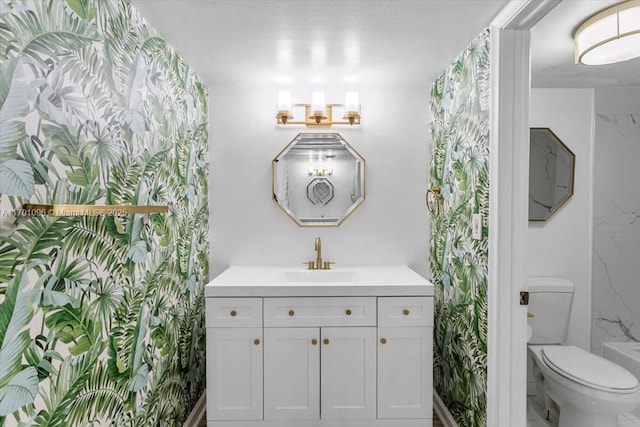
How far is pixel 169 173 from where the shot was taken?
198cm

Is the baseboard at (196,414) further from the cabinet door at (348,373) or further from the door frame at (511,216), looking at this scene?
the door frame at (511,216)

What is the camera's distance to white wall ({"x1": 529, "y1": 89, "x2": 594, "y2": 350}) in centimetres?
282

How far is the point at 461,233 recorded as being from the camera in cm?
213

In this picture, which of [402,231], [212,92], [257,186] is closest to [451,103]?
[402,231]

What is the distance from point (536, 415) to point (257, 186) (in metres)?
2.40

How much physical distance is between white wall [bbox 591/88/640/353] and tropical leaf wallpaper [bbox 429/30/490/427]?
4.23ft

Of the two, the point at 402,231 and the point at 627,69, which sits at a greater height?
the point at 627,69

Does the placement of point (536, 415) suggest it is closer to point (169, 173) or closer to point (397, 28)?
point (397, 28)

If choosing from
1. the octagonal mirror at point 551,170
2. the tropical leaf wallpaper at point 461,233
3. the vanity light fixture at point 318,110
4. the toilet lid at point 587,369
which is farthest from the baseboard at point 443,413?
the vanity light fixture at point 318,110

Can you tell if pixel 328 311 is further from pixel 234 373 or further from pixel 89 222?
pixel 89 222

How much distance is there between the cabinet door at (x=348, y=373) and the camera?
212 cm

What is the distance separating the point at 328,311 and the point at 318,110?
1.28 m

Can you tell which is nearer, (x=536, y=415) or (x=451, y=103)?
(x=451, y=103)

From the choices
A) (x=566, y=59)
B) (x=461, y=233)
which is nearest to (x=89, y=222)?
(x=461, y=233)
